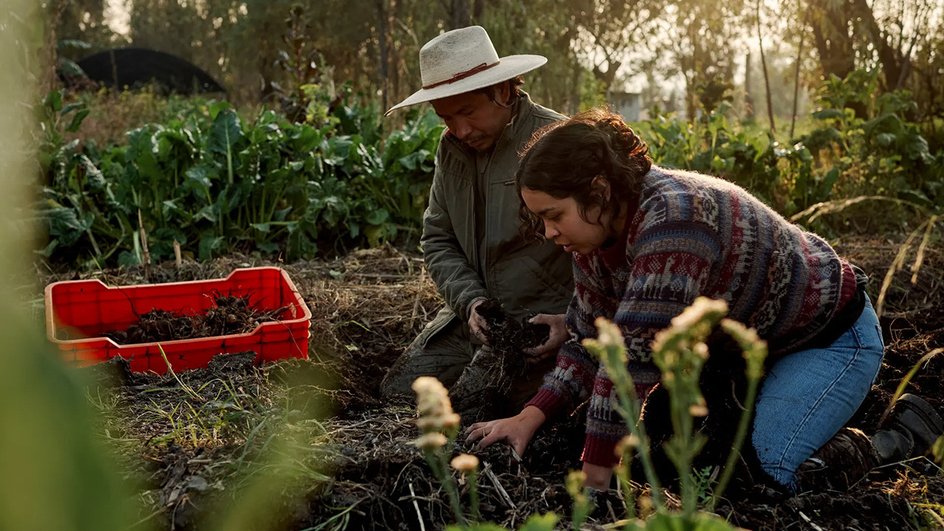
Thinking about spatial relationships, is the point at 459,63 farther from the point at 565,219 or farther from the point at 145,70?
the point at 145,70

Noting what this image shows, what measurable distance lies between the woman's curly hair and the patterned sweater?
6 cm

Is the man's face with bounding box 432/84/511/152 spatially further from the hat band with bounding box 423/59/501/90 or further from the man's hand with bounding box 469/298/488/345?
the man's hand with bounding box 469/298/488/345

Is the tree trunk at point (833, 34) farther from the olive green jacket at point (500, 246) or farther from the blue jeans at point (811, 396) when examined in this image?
the blue jeans at point (811, 396)

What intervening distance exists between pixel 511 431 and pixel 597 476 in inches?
12.2

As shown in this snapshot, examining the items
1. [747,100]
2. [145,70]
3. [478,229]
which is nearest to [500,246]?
[478,229]

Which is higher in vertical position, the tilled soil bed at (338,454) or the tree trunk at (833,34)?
the tree trunk at (833,34)

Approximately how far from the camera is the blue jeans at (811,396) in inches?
93.0

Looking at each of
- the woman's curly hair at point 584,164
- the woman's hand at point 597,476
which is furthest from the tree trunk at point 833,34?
the woman's hand at point 597,476

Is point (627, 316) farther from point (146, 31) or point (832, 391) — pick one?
point (146, 31)

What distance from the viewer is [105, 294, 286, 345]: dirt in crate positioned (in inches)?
130

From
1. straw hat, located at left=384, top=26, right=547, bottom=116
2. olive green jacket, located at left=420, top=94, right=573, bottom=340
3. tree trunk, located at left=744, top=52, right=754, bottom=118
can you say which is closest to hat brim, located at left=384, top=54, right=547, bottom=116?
straw hat, located at left=384, top=26, right=547, bottom=116

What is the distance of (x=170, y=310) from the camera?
3.66 m

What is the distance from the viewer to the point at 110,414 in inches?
95.2

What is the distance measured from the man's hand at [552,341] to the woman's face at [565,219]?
0.70m
